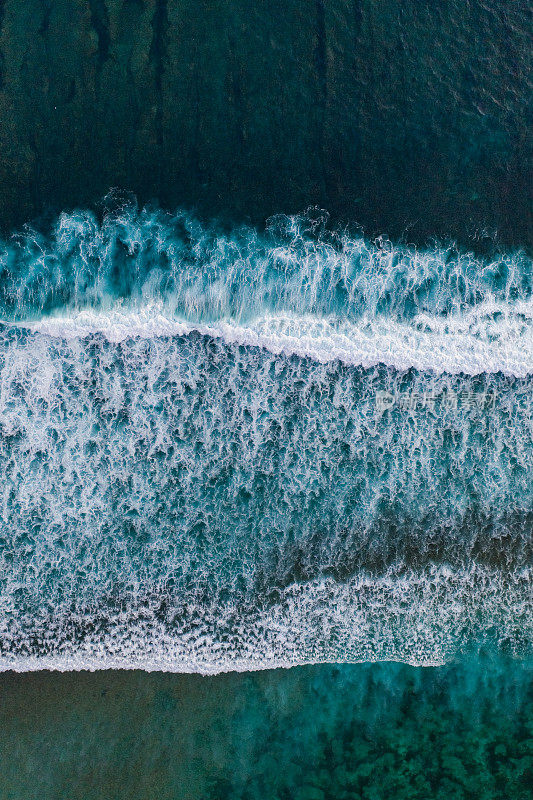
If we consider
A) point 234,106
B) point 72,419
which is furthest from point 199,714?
point 234,106

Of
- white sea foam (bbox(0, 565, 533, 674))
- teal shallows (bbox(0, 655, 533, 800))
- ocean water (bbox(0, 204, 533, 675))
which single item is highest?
ocean water (bbox(0, 204, 533, 675))

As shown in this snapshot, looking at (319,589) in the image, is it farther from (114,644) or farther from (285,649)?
(114,644)

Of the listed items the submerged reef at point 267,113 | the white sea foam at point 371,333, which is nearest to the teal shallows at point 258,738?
the white sea foam at point 371,333

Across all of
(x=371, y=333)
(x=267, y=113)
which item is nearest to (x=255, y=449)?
(x=371, y=333)

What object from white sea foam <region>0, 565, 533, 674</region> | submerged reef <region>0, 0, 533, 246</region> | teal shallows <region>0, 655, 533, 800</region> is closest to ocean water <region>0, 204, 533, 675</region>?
white sea foam <region>0, 565, 533, 674</region>

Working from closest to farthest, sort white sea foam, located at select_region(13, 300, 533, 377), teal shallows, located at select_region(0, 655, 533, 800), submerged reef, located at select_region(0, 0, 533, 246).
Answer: teal shallows, located at select_region(0, 655, 533, 800) → white sea foam, located at select_region(13, 300, 533, 377) → submerged reef, located at select_region(0, 0, 533, 246)

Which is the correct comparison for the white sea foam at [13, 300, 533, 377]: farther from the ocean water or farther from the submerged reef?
the submerged reef

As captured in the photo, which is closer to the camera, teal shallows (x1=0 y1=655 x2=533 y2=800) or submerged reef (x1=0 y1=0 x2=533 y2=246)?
teal shallows (x1=0 y1=655 x2=533 y2=800)
